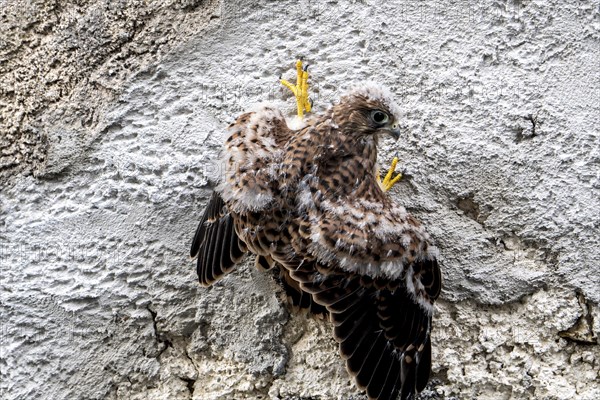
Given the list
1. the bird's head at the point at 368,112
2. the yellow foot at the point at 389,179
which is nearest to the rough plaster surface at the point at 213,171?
the yellow foot at the point at 389,179

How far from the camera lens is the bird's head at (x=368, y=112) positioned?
2.75 meters

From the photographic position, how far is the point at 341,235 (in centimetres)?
255

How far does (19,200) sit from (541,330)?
1731 mm

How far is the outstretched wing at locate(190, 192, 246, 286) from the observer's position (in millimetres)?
2688

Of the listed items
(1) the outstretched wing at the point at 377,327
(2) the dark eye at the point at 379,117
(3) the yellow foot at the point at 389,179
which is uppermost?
(2) the dark eye at the point at 379,117

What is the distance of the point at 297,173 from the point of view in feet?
8.80

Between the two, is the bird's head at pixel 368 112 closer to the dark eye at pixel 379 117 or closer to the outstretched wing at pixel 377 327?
the dark eye at pixel 379 117

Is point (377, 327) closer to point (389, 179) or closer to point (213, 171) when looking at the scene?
point (389, 179)

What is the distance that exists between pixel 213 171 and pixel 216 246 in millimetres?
281

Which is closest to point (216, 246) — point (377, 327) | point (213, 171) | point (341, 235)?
point (213, 171)

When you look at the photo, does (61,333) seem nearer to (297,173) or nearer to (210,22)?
(297,173)

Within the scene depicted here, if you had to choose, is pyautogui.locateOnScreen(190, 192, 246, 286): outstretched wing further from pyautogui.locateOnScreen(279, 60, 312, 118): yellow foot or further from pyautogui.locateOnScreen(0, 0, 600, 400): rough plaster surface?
pyautogui.locateOnScreen(279, 60, 312, 118): yellow foot

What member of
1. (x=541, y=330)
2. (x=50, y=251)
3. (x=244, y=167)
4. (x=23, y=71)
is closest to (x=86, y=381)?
(x=50, y=251)

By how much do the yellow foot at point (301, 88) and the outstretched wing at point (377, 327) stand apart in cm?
62
